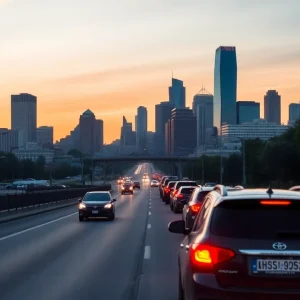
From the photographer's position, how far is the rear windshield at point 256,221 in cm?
760

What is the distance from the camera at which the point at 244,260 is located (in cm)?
751

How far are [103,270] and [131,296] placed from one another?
3717 millimetres

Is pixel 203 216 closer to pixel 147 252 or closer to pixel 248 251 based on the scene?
pixel 248 251

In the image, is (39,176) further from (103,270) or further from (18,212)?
(103,270)

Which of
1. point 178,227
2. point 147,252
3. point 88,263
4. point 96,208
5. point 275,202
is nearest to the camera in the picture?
point 275,202

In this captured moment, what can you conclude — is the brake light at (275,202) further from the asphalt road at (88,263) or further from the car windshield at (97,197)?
the car windshield at (97,197)

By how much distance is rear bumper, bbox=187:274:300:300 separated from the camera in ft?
24.4

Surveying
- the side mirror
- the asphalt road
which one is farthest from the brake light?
the asphalt road

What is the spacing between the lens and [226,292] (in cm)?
754

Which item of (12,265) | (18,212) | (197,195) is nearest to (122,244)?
(197,195)

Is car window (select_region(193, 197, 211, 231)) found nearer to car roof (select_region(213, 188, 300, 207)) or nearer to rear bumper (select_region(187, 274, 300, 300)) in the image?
car roof (select_region(213, 188, 300, 207))

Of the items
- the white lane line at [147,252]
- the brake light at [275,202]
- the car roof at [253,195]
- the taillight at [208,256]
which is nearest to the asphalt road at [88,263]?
the white lane line at [147,252]

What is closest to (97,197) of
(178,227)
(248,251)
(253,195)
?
(178,227)

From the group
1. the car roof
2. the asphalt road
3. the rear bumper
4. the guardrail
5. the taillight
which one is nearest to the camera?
the rear bumper
